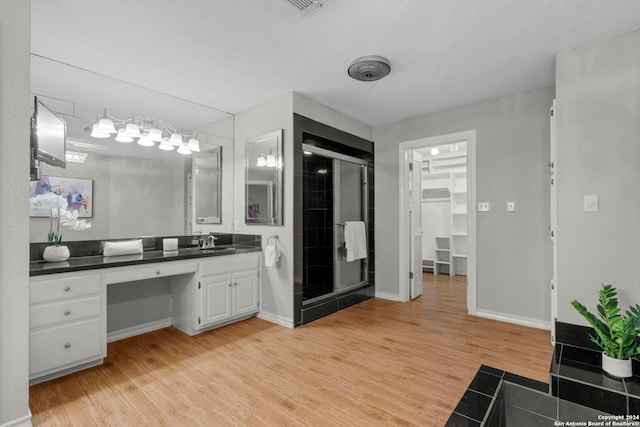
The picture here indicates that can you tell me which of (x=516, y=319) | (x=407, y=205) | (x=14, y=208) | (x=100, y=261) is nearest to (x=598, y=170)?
(x=516, y=319)

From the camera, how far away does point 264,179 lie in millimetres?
3436

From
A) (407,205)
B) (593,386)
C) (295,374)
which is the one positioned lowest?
(295,374)

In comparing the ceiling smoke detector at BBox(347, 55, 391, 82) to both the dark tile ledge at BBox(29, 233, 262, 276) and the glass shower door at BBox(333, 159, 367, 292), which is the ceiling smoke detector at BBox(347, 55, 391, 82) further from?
the dark tile ledge at BBox(29, 233, 262, 276)

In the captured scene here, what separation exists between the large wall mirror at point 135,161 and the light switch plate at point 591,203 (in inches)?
137

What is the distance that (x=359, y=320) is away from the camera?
3.38m

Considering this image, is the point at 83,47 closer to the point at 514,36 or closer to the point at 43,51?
the point at 43,51

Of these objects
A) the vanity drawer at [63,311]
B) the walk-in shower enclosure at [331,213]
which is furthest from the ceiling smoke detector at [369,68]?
the vanity drawer at [63,311]

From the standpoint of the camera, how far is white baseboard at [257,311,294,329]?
3.18 meters

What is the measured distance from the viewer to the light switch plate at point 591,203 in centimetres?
229

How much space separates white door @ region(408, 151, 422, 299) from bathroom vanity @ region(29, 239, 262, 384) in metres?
2.14

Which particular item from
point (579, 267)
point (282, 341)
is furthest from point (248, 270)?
point (579, 267)

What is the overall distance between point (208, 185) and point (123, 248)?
1.23 metres

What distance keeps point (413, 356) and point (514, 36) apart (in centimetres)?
255

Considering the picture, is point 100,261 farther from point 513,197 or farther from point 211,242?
point 513,197
